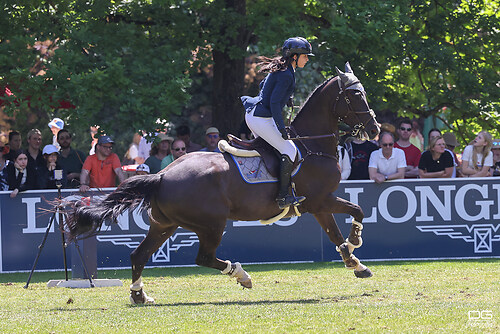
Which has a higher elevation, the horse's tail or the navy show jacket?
the navy show jacket

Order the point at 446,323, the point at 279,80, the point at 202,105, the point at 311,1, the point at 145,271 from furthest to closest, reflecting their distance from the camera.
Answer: the point at 202,105, the point at 311,1, the point at 145,271, the point at 279,80, the point at 446,323

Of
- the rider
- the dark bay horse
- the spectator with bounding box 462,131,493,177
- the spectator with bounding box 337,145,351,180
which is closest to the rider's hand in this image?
the rider

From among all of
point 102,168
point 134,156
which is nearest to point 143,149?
point 134,156

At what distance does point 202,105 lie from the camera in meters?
30.3

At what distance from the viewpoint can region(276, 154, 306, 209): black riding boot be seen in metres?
10.1

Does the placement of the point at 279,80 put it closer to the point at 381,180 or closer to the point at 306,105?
the point at 306,105

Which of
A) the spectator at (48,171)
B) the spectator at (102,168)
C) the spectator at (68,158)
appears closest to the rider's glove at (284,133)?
the spectator at (102,168)

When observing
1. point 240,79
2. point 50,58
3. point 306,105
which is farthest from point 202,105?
point 306,105

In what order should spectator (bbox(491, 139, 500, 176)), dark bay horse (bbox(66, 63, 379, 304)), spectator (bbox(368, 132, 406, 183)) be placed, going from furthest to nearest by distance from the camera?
spectator (bbox(491, 139, 500, 176)) → spectator (bbox(368, 132, 406, 183)) → dark bay horse (bbox(66, 63, 379, 304))

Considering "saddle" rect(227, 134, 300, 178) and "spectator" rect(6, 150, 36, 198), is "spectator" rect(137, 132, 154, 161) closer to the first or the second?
"spectator" rect(6, 150, 36, 198)

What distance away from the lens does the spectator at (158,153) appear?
585 inches

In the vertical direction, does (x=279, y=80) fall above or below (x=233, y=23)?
below

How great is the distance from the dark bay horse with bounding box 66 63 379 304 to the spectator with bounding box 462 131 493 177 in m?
5.22

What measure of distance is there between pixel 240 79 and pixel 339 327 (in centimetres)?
1046
